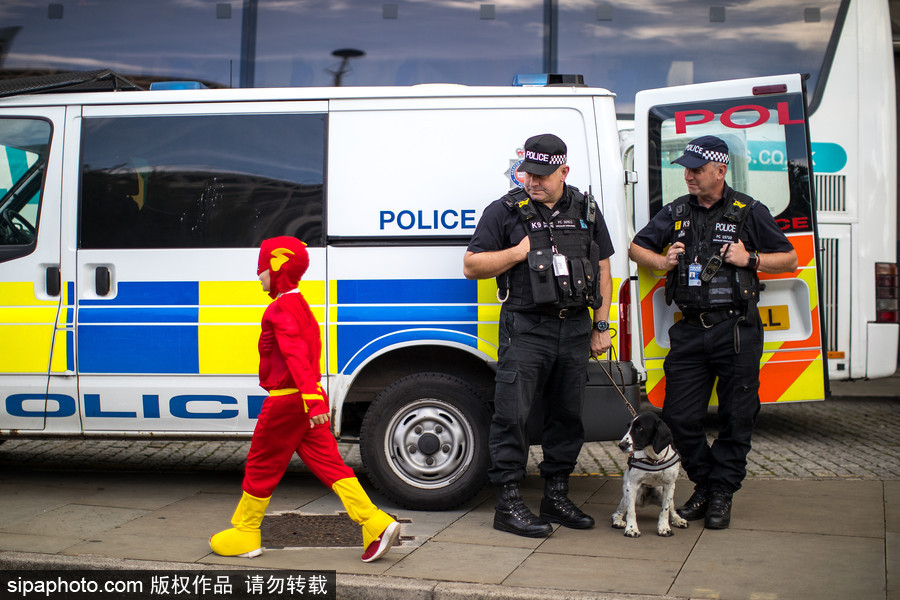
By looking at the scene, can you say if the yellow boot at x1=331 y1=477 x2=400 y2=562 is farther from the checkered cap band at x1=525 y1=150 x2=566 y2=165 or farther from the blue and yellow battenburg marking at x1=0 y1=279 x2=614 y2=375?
the checkered cap band at x1=525 y1=150 x2=566 y2=165

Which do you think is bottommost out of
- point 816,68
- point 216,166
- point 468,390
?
point 468,390

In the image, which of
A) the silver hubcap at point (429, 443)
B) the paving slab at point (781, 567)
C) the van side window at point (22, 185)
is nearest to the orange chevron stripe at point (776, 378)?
the paving slab at point (781, 567)

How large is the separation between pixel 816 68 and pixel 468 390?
186 inches

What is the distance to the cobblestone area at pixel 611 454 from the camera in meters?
6.55

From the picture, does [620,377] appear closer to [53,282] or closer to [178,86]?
[178,86]

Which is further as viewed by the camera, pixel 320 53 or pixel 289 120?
pixel 320 53

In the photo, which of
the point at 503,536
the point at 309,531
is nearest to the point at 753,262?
the point at 503,536

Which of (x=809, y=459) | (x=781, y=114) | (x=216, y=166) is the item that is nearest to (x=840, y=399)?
(x=809, y=459)

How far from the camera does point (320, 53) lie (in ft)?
26.1

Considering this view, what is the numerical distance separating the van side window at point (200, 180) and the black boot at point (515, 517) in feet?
5.88

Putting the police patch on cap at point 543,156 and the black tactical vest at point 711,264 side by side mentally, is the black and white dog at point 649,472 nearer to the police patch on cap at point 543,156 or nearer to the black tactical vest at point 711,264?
the black tactical vest at point 711,264

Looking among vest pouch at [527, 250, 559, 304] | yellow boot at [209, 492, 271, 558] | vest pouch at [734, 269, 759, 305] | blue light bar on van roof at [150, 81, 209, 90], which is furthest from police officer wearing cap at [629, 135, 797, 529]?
blue light bar on van roof at [150, 81, 209, 90]

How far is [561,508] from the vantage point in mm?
4961

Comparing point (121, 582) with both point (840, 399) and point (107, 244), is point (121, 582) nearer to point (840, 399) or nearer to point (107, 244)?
point (107, 244)
